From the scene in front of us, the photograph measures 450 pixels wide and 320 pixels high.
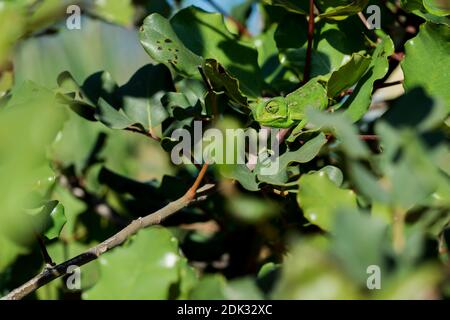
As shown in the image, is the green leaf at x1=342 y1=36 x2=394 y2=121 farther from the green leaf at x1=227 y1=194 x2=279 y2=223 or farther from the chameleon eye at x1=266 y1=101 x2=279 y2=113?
the green leaf at x1=227 y1=194 x2=279 y2=223

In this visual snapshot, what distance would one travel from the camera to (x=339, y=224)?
340mm

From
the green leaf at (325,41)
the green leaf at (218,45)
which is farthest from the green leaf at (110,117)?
the green leaf at (325,41)

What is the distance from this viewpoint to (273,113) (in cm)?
73

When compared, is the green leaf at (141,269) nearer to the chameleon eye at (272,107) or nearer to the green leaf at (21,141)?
the chameleon eye at (272,107)

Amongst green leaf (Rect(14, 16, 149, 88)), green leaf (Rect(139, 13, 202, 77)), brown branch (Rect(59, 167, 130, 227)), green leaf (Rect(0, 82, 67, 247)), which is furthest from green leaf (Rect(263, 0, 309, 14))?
green leaf (Rect(0, 82, 67, 247))

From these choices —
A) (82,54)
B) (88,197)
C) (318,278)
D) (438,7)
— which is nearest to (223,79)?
(438,7)

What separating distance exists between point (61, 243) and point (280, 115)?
1.75 ft

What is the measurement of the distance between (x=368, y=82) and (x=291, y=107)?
93 millimetres

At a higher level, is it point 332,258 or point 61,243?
A: point 332,258

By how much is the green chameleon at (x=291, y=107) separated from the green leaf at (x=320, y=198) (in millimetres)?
138

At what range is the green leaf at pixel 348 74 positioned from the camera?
713mm
